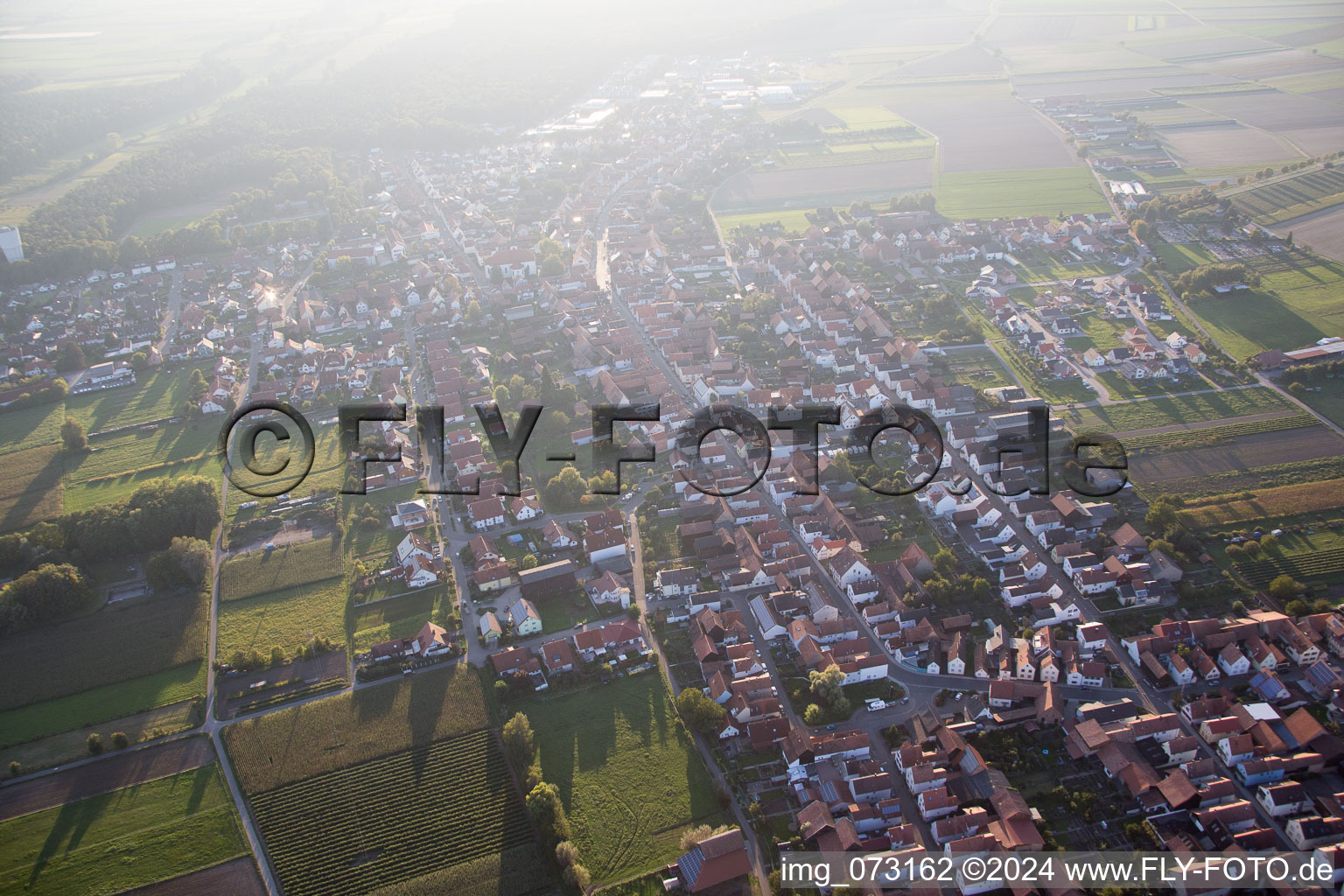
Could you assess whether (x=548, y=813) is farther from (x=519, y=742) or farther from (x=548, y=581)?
(x=548, y=581)

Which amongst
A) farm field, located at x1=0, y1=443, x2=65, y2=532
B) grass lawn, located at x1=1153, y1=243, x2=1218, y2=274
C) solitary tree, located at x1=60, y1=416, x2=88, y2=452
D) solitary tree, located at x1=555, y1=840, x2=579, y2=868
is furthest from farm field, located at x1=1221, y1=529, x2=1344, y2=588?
solitary tree, located at x1=60, y1=416, x2=88, y2=452

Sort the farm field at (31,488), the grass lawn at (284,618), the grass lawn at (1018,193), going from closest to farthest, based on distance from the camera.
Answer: the grass lawn at (284,618)
the farm field at (31,488)
the grass lawn at (1018,193)

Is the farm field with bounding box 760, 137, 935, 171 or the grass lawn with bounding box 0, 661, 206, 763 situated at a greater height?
the farm field with bounding box 760, 137, 935, 171

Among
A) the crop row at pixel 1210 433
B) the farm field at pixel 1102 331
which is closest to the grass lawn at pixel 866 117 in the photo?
the farm field at pixel 1102 331

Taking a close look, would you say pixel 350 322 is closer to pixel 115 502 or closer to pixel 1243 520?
pixel 115 502

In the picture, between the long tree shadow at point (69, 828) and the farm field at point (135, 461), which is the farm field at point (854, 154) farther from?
the long tree shadow at point (69, 828)

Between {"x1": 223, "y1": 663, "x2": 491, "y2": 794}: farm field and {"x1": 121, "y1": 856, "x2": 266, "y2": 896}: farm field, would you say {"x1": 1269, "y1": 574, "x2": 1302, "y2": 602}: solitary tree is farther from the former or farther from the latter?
{"x1": 121, "y1": 856, "x2": 266, "y2": 896}: farm field
